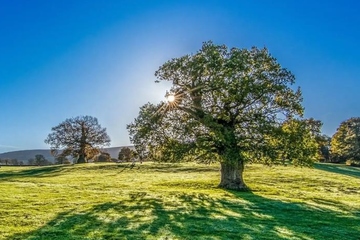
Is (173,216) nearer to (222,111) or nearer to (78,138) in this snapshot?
(222,111)

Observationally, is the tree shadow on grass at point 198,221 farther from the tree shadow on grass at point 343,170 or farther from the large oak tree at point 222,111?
the tree shadow on grass at point 343,170

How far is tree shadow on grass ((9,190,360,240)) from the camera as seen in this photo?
1155 cm

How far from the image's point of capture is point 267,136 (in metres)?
26.7

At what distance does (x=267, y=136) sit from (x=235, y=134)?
2.51 metres

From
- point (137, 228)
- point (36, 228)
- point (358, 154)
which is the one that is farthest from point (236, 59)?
point (358, 154)

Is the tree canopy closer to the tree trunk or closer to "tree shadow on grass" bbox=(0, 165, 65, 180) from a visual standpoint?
"tree shadow on grass" bbox=(0, 165, 65, 180)

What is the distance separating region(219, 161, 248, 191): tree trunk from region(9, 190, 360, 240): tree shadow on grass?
676 centimetres

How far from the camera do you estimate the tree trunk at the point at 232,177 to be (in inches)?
1063

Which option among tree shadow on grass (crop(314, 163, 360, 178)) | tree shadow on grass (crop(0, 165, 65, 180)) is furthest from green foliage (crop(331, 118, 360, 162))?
tree shadow on grass (crop(0, 165, 65, 180))

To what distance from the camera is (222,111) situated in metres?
27.3

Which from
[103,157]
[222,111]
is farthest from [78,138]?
[222,111]

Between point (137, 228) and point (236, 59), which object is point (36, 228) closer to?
point (137, 228)

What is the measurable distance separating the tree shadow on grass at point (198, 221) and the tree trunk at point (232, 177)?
6.76 metres

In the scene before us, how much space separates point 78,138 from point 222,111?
161ft
